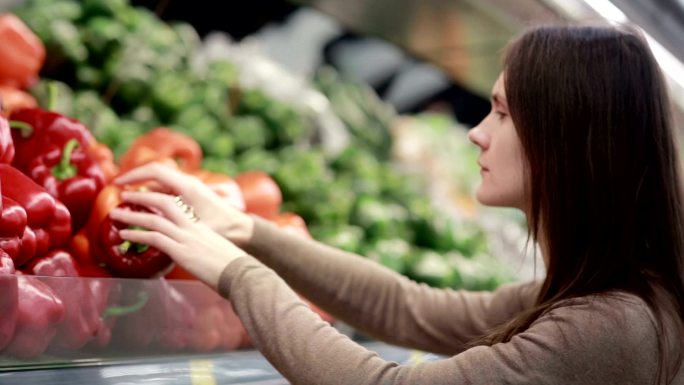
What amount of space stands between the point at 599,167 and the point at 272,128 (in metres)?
1.41

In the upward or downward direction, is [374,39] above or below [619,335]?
below

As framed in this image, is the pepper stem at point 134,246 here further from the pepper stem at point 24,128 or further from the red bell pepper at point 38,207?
the pepper stem at point 24,128

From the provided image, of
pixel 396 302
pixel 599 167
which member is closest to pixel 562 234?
pixel 599 167

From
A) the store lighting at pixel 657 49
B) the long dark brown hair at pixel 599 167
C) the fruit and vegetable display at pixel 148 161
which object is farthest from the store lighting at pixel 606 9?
the long dark brown hair at pixel 599 167

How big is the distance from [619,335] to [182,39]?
1582 mm

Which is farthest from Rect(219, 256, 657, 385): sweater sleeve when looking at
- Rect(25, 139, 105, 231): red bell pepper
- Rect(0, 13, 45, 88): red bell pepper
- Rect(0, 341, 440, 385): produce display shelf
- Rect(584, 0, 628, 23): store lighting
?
Rect(584, 0, 628, 23): store lighting

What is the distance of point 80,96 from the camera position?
183 centimetres

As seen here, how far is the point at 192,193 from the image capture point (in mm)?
1229

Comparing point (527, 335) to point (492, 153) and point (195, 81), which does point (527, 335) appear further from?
point (195, 81)

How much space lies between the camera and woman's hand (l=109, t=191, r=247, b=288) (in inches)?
43.8

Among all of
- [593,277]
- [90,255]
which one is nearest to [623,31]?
[593,277]

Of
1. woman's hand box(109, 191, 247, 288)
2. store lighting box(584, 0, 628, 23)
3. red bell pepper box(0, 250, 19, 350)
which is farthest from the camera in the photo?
store lighting box(584, 0, 628, 23)

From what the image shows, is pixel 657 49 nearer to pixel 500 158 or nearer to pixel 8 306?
pixel 500 158

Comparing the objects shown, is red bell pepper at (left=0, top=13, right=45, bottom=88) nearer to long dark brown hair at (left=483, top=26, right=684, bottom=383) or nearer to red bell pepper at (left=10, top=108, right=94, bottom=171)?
red bell pepper at (left=10, top=108, right=94, bottom=171)
